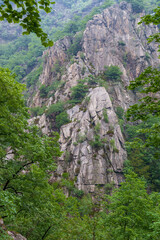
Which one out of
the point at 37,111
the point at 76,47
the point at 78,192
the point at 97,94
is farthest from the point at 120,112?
the point at 76,47

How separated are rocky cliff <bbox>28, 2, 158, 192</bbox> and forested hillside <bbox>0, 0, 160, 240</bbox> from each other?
21 cm

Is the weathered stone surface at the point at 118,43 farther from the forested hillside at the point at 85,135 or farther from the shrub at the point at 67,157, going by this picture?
the shrub at the point at 67,157

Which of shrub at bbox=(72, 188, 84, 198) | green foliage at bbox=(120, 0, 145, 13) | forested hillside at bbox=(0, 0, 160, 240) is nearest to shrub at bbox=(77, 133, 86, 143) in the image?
forested hillside at bbox=(0, 0, 160, 240)

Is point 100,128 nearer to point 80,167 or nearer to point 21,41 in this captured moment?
point 80,167

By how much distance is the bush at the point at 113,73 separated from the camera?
45188 millimetres

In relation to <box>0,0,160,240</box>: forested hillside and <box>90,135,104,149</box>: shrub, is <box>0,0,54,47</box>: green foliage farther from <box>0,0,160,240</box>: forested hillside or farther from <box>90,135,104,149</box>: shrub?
<box>90,135,104,149</box>: shrub

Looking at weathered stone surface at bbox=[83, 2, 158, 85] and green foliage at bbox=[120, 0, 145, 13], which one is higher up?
green foliage at bbox=[120, 0, 145, 13]

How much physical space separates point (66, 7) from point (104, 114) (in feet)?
350

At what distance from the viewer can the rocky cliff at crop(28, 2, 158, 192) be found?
100 feet

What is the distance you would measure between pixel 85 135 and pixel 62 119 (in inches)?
289

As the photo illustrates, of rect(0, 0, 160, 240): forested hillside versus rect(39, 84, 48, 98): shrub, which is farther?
rect(39, 84, 48, 98): shrub

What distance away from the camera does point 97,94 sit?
3969cm

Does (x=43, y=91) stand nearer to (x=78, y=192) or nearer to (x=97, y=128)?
(x=97, y=128)

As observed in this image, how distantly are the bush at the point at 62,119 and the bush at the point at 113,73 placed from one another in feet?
56.8
